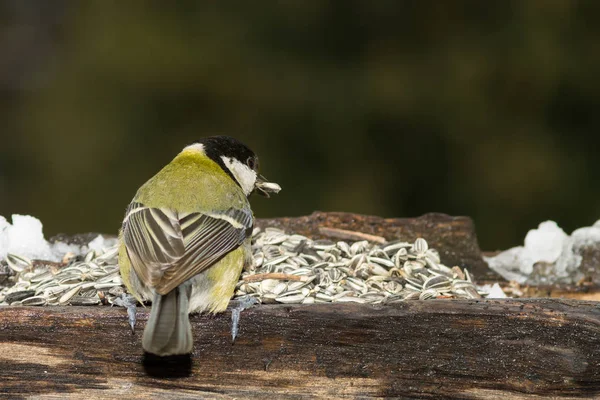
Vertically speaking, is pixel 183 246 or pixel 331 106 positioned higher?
pixel 331 106

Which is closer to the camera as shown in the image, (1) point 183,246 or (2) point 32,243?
(1) point 183,246

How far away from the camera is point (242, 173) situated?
148 inches

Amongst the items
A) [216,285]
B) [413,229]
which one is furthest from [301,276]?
[413,229]

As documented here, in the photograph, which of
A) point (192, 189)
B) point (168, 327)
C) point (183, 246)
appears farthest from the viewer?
point (192, 189)

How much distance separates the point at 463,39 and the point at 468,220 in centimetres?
332

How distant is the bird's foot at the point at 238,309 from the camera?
8.52ft

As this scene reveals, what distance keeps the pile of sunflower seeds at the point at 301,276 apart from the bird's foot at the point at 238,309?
7 centimetres

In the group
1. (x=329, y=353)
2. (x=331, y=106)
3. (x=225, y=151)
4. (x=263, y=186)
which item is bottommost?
(x=329, y=353)

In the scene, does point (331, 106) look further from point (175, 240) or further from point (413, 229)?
point (175, 240)

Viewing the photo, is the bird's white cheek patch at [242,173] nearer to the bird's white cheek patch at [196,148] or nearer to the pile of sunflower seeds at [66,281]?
the bird's white cheek patch at [196,148]

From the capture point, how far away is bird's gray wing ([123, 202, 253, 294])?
2661 millimetres

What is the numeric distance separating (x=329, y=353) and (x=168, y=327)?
0.57 meters

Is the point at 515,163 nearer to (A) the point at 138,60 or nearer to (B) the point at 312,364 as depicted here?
(A) the point at 138,60

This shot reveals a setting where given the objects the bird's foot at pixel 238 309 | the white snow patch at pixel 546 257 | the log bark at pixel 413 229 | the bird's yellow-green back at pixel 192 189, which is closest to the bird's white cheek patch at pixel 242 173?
the bird's yellow-green back at pixel 192 189
